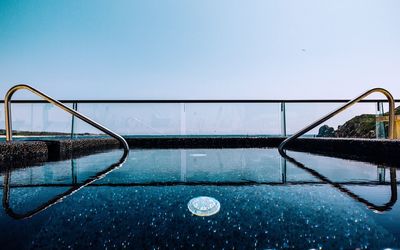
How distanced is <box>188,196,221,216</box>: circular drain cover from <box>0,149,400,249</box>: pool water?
0.03 meters

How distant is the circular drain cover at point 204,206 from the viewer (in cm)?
116

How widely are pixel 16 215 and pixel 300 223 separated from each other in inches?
54.6

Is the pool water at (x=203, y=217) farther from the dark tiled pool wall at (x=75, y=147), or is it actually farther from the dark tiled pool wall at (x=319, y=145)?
the dark tiled pool wall at (x=75, y=147)

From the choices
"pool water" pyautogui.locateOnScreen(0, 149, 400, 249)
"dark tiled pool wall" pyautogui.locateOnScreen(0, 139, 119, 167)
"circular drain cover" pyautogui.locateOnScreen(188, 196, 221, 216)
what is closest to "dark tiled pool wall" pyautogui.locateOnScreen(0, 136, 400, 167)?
"dark tiled pool wall" pyautogui.locateOnScreen(0, 139, 119, 167)

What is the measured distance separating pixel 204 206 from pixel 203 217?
0.43 ft

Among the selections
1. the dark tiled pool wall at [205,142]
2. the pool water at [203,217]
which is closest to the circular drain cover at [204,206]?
the pool water at [203,217]

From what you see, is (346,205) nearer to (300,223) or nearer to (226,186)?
(300,223)

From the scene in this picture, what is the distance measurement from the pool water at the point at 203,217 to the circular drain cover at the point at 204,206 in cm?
3

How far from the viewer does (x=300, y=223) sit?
40.2 inches

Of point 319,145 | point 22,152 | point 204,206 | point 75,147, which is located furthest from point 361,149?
point 22,152

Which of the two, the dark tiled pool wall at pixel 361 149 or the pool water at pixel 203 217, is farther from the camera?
the dark tiled pool wall at pixel 361 149

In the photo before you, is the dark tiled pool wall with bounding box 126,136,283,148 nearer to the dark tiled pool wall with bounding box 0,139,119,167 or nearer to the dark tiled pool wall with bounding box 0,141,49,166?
the dark tiled pool wall with bounding box 0,139,119,167

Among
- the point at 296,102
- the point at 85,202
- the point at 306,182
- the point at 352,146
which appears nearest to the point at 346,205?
the point at 306,182

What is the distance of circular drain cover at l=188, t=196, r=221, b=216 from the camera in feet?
3.79
